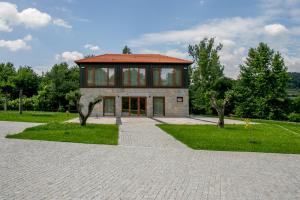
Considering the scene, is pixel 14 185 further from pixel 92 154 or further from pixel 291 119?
pixel 291 119

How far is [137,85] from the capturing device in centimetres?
3422

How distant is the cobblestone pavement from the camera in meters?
6.07

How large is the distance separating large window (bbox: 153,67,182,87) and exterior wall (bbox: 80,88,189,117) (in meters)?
0.59

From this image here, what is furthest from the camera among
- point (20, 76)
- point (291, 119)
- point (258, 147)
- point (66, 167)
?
point (20, 76)

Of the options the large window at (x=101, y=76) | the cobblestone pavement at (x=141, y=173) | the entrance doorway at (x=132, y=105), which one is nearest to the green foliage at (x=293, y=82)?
the entrance doorway at (x=132, y=105)

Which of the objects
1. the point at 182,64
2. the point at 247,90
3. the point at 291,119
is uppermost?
the point at 182,64

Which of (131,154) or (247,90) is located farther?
(247,90)

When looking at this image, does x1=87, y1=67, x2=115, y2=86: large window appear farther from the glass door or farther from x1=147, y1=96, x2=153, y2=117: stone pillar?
x1=147, y1=96, x2=153, y2=117: stone pillar

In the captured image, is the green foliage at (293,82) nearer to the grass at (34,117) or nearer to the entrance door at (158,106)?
the entrance door at (158,106)

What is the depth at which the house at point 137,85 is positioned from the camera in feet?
111

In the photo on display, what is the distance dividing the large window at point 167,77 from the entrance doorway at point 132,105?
2457 mm

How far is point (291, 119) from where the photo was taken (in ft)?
122

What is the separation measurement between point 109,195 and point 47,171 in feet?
8.58

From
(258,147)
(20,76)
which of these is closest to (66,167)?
(258,147)
